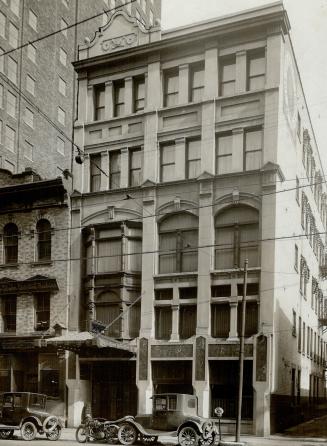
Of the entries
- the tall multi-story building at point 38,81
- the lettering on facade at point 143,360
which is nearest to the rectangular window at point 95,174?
the lettering on facade at point 143,360

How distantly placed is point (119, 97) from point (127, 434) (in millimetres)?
17370

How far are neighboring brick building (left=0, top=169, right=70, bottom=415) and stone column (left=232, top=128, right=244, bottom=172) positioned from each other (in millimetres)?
9027

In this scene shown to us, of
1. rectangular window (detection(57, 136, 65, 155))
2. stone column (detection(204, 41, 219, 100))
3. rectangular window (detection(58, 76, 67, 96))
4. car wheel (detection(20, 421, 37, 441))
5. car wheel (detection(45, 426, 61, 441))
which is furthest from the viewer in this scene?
rectangular window (detection(58, 76, 67, 96))

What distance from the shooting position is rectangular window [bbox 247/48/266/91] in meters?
29.3

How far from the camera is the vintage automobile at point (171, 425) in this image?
21.6 m

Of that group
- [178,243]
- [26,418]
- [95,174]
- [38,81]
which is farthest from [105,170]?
[38,81]

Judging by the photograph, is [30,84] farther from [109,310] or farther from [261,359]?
[261,359]

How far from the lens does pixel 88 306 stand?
31156 mm

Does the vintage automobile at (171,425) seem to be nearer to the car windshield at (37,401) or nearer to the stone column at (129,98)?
the car windshield at (37,401)

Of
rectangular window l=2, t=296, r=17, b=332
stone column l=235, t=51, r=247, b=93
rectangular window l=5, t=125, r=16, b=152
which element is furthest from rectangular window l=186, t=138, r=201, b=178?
rectangular window l=5, t=125, r=16, b=152

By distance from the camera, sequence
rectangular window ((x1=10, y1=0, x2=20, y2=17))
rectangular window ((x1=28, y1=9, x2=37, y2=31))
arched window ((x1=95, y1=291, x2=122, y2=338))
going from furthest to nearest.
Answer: rectangular window ((x1=28, y1=9, x2=37, y2=31))
rectangular window ((x1=10, y1=0, x2=20, y2=17))
arched window ((x1=95, y1=291, x2=122, y2=338))

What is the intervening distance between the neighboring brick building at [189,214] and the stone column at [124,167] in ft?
0.17

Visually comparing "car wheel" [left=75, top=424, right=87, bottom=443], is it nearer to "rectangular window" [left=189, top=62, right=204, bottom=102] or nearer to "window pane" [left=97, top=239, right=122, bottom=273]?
"window pane" [left=97, top=239, right=122, bottom=273]

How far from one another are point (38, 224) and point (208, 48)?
12472 millimetres
